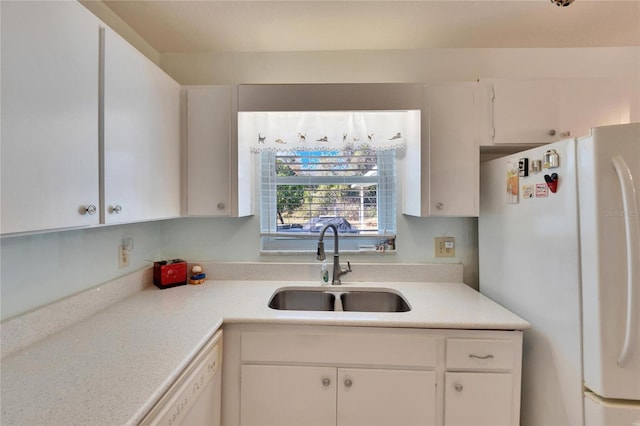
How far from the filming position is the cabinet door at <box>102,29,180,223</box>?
1.03 meters

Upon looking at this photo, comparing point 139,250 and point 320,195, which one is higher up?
point 320,195

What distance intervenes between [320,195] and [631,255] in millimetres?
1450

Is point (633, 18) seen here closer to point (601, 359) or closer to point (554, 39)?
point (554, 39)

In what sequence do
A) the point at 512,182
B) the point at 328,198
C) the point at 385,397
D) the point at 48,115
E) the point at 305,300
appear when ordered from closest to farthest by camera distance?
1. the point at 48,115
2. the point at 385,397
3. the point at 512,182
4. the point at 305,300
5. the point at 328,198

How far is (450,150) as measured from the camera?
5.03 feet

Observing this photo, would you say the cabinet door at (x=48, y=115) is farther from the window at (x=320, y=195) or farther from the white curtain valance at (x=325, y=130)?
the window at (x=320, y=195)

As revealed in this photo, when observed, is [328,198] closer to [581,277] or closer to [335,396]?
[335,396]

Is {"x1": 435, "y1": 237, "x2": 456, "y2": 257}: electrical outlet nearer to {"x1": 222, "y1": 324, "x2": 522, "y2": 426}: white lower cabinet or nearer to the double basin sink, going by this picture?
the double basin sink

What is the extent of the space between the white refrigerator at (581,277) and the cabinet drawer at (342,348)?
0.47m

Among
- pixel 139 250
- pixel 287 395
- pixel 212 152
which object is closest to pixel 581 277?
pixel 287 395

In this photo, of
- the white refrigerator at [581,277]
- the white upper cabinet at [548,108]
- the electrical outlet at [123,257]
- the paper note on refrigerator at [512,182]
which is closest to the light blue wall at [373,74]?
the electrical outlet at [123,257]

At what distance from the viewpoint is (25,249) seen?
101 centimetres

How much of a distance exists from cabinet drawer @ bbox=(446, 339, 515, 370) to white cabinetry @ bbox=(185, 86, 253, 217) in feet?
4.24

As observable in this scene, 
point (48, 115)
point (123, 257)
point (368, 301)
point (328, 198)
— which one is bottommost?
point (368, 301)
